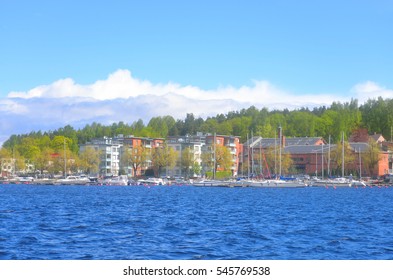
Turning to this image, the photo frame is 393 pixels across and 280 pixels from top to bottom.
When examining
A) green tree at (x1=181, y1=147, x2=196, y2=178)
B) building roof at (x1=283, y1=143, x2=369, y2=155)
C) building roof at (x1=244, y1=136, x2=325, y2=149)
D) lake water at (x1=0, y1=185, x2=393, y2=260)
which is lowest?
lake water at (x1=0, y1=185, x2=393, y2=260)

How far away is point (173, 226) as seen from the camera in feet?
138

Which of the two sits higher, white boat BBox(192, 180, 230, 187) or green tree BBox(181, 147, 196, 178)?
green tree BBox(181, 147, 196, 178)

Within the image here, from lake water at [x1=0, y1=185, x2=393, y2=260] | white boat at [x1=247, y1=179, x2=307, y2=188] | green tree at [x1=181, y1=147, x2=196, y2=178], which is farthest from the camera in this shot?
green tree at [x1=181, y1=147, x2=196, y2=178]

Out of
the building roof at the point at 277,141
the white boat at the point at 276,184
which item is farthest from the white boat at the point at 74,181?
the building roof at the point at 277,141

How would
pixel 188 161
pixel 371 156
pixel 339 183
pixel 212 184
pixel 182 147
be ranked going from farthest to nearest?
pixel 182 147
pixel 188 161
pixel 371 156
pixel 212 184
pixel 339 183

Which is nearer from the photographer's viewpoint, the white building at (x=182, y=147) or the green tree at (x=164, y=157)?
the green tree at (x=164, y=157)

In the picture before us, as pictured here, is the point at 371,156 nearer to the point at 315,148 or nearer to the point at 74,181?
the point at 315,148

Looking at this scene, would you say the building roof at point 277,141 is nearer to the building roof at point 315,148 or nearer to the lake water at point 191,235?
Result: the building roof at point 315,148

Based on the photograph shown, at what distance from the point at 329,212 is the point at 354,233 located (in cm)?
1835

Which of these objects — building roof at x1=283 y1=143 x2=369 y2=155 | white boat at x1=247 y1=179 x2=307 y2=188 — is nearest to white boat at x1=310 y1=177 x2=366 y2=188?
white boat at x1=247 y1=179 x2=307 y2=188

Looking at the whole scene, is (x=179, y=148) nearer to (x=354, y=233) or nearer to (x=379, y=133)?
(x=379, y=133)

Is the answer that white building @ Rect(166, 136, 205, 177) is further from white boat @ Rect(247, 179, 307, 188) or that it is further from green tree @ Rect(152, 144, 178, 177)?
white boat @ Rect(247, 179, 307, 188)

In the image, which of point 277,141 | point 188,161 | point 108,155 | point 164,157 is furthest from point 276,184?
point 108,155
